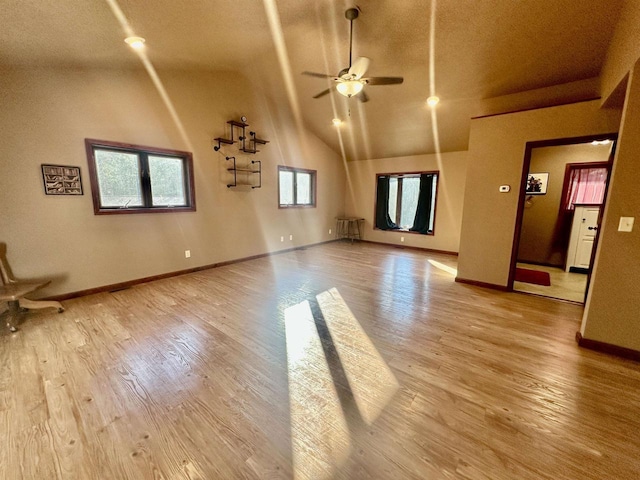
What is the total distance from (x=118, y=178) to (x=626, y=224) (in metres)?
5.74

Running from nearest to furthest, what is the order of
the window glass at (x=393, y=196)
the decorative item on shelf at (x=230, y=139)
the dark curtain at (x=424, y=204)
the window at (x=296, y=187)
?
1. the decorative item on shelf at (x=230, y=139)
2. the window at (x=296, y=187)
3. the dark curtain at (x=424, y=204)
4. the window glass at (x=393, y=196)

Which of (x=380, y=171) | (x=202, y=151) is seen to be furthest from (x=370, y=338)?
(x=380, y=171)

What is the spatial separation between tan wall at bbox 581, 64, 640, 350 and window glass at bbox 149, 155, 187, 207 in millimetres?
5337

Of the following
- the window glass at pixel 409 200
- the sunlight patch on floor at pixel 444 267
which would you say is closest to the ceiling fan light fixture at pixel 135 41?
the sunlight patch on floor at pixel 444 267

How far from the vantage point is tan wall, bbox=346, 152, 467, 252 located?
6.09 m

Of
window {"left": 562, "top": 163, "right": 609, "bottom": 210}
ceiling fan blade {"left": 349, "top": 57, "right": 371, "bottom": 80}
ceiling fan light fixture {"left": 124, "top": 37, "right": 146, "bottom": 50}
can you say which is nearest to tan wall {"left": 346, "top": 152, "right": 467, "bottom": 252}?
window {"left": 562, "top": 163, "right": 609, "bottom": 210}

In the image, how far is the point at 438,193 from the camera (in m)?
6.35

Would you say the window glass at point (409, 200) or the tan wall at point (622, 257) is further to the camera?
the window glass at point (409, 200)

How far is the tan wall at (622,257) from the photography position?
213 cm

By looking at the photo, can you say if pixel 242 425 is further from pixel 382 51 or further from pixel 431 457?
pixel 382 51

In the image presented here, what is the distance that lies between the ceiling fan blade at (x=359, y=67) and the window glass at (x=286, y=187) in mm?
3464

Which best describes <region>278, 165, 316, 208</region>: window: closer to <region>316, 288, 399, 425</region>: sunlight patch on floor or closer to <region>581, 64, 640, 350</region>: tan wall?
<region>316, 288, 399, 425</region>: sunlight patch on floor

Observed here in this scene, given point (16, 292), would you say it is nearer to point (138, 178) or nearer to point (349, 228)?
point (138, 178)

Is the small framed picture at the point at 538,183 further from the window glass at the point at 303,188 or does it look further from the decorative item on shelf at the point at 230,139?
the decorative item on shelf at the point at 230,139
